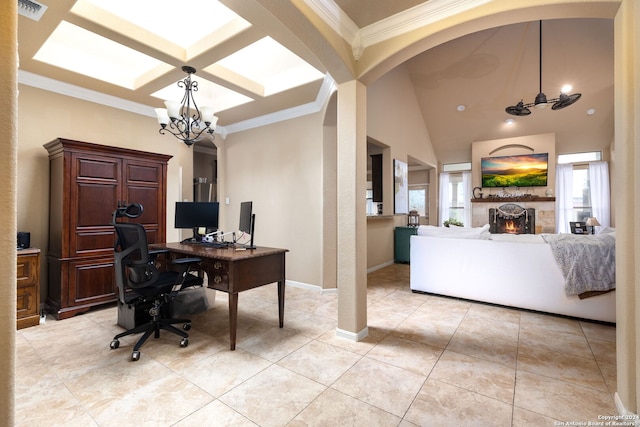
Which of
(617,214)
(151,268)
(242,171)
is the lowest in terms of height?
(151,268)

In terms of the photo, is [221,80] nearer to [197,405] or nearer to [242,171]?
[242,171]

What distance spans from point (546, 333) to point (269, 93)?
4.09m

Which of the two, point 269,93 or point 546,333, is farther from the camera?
point 269,93

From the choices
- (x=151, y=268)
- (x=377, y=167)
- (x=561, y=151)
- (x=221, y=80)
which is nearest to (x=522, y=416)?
(x=151, y=268)

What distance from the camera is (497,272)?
3.34 m

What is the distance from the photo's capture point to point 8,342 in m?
0.71

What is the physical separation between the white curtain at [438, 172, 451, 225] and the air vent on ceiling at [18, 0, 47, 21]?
9328 mm

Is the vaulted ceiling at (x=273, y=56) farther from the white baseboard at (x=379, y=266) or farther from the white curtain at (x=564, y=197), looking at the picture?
the white baseboard at (x=379, y=266)

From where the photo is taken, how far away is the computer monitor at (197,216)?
3.40 metres

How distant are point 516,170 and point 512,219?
1.35 metres

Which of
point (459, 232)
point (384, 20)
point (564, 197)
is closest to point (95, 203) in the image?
point (384, 20)

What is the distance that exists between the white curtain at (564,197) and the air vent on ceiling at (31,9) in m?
10.2

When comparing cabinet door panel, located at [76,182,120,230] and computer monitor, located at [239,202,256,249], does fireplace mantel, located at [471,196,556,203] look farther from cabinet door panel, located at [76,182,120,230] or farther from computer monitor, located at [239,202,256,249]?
cabinet door panel, located at [76,182,120,230]

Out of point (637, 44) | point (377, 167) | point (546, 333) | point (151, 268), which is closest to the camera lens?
point (637, 44)
